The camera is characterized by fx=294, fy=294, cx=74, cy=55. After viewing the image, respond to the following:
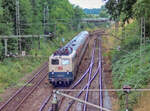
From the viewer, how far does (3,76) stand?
80.5 ft

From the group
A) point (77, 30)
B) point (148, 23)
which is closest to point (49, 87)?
point (148, 23)

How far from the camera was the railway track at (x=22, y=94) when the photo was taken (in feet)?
58.7

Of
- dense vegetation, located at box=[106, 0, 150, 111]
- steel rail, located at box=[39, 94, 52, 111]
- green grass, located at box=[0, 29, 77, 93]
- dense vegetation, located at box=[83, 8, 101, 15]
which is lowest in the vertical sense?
steel rail, located at box=[39, 94, 52, 111]

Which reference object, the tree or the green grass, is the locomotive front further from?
the tree

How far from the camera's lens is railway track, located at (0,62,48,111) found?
17906mm

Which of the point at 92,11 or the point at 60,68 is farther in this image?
the point at 92,11

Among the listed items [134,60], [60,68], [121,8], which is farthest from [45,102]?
[121,8]

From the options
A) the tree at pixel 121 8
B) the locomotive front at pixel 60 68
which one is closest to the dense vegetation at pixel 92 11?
the tree at pixel 121 8

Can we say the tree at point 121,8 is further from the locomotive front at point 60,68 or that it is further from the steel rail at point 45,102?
the steel rail at point 45,102

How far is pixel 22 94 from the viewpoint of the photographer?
21109 millimetres

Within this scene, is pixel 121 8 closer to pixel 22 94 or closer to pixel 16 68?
pixel 22 94

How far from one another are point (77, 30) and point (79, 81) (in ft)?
193

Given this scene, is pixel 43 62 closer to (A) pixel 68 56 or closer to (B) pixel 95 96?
(A) pixel 68 56

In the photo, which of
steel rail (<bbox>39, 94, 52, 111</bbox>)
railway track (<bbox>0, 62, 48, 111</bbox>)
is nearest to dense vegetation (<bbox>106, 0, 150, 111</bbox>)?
steel rail (<bbox>39, 94, 52, 111</bbox>)
